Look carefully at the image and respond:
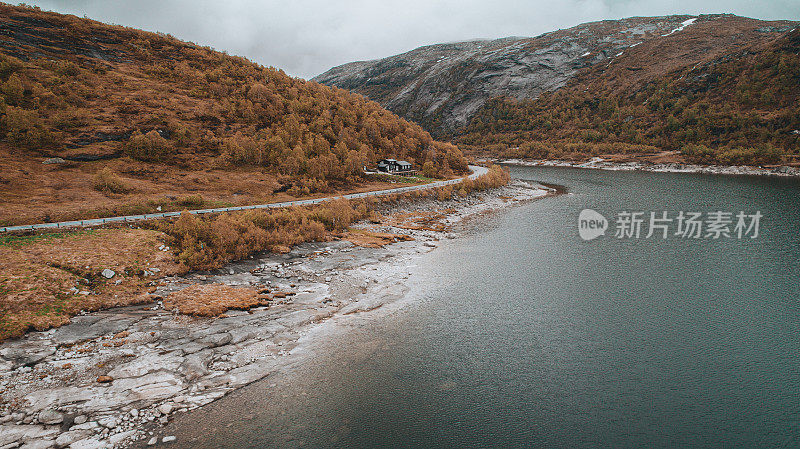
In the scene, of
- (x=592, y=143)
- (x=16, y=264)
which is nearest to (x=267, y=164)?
(x=16, y=264)

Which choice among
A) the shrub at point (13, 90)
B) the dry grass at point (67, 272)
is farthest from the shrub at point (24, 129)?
the dry grass at point (67, 272)

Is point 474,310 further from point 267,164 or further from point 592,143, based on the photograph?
point 592,143

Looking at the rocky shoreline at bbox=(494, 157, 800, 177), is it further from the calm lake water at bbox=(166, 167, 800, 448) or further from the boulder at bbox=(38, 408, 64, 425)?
the boulder at bbox=(38, 408, 64, 425)

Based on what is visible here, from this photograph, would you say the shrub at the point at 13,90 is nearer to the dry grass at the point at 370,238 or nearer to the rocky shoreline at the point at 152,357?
the rocky shoreline at the point at 152,357
